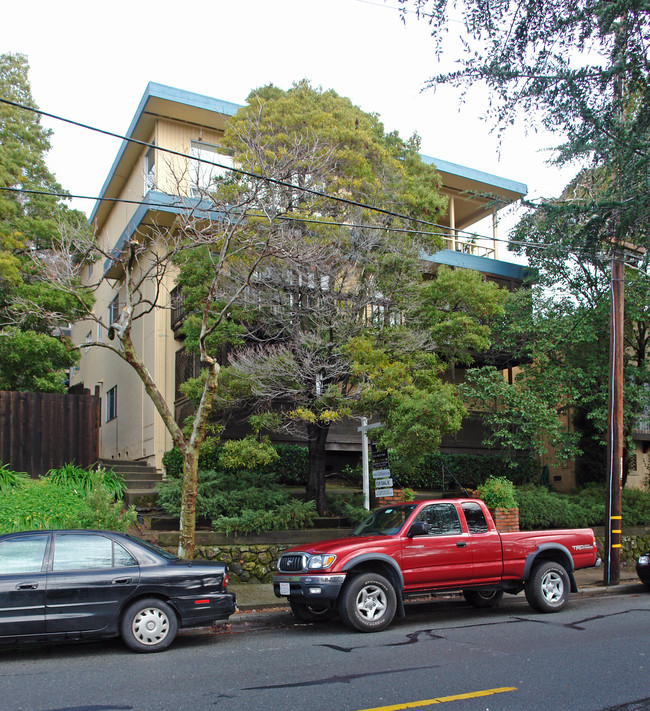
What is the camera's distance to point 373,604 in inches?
360

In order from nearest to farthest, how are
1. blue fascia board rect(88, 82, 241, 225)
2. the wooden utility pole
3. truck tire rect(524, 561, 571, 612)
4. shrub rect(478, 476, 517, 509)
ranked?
truck tire rect(524, 561, 571, 612), the wooden utility pole, shrub rect(478, 476, 517, 509), blue fascia board rect(88, 82, 241, 225)

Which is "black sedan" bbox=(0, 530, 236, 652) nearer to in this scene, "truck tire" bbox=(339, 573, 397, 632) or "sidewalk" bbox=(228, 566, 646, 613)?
"truck tire" bbox=(339, 573, 397, 632)

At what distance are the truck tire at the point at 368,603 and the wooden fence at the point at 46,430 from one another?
9394 millimetres

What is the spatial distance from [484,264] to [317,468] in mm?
10919

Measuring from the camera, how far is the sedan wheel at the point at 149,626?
7.78 m

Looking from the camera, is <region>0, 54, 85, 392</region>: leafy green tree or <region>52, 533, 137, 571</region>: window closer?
<region>52, 533, 137, 571</region>: window

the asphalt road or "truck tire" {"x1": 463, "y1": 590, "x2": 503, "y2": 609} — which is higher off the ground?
the asphalt road

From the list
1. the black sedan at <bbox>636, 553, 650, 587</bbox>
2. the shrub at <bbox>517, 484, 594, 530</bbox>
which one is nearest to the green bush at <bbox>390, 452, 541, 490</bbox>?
the shrub at <bbox>517, 484, 594, 530</bbox>

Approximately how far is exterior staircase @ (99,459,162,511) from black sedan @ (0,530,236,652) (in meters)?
6.88

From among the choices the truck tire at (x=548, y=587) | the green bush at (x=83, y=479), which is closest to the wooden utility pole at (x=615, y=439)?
the truck tire at (x=548, y=587)

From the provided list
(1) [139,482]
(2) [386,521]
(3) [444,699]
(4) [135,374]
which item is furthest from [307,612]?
(4) [135,374]

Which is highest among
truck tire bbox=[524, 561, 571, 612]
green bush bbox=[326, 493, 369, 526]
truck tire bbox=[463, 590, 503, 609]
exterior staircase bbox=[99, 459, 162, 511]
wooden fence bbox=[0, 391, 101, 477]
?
wooden fence bbox=[0, 391, 101, 477]

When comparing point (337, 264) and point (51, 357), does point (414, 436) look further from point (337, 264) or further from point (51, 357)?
point (51, 357)

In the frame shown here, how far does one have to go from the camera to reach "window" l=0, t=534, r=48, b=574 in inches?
300
